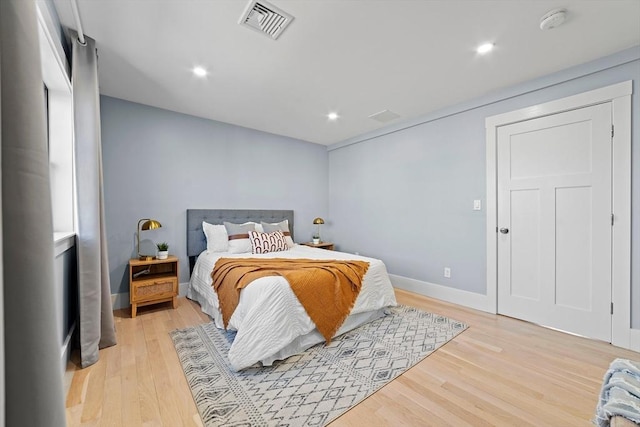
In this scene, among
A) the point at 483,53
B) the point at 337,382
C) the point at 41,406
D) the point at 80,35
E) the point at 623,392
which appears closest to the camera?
the point at 41,406

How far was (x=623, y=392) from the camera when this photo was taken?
84 centimetres

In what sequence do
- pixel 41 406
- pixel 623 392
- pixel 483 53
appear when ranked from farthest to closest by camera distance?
pixel 483 53 → pixel 623 392 → pixel 41 406

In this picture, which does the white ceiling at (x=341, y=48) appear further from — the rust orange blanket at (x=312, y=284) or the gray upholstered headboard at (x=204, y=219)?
the rust orange blanket at (x=312, y=284)

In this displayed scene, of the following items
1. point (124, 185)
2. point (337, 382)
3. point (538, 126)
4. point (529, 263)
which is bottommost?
point (337, 382)

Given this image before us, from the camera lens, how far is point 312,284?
2.28 m

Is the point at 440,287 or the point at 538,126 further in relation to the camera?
the point at 440,287

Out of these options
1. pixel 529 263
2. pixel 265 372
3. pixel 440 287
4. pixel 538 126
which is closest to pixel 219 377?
pixel 265 372

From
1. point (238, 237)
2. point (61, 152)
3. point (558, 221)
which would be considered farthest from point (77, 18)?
point (558, 221)

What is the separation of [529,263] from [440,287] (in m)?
A: 1.02

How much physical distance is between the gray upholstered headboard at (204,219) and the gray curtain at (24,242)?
323 cm

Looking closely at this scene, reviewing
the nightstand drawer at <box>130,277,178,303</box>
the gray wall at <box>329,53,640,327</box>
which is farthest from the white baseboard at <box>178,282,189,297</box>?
the gray wall at <box>329,53,640,327</box>

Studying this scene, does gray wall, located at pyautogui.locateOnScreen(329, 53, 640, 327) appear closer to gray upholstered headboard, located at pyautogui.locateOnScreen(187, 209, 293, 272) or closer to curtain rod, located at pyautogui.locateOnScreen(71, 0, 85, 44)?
gray upholstered headboard, located at pyautogui.locateOnScreen(187, 209, 293, 272)

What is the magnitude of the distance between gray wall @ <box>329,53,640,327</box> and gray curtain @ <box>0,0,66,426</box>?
11.7 ft

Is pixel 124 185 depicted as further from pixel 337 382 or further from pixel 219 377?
pixel 337 382
